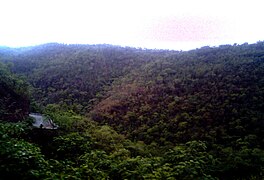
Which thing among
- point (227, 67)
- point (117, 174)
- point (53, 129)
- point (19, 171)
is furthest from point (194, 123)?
point (19, 171)

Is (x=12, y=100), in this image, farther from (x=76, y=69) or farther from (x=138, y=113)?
(x=76, y=69)

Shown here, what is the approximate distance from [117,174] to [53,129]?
14.5 feet

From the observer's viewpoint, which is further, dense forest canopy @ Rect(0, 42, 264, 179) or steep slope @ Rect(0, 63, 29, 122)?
steep slope @ Rect(0, 63, 29, 122)

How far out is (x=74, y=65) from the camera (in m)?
37.3

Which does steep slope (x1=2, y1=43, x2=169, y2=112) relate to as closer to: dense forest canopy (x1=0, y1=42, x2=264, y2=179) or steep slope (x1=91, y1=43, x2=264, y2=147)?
dense forest canopy (x1=0, y1=42, x2=264, y2=179)

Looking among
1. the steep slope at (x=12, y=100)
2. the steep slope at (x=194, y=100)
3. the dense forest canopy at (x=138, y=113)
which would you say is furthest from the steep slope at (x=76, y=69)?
the steep slope at (x=12, y=100)

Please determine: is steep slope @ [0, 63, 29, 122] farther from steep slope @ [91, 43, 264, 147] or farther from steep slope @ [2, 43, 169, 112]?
steep slope @ [2, 43, 169, 112]

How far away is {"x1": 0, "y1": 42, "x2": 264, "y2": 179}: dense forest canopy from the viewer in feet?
20.7

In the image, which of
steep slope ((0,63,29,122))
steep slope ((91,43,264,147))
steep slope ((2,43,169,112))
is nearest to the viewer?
steep slope ((0,63,29,122))

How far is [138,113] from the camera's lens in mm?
24859

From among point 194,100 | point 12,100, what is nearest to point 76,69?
point 194,100

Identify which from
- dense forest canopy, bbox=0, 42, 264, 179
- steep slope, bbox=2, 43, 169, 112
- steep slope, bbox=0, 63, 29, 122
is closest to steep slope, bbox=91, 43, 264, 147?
dense forest canopy, bbox=0, 42, 264, 179

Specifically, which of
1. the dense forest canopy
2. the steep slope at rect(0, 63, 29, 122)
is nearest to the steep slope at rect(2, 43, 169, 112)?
the dense forest canopy

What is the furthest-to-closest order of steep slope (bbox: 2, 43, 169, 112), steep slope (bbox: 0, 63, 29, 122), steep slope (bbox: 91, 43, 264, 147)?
steep slope (bbox: 2, 43, 169, 112), steep slope (bbox: 91, 43, 264, 147), steep slope (bbox: 0, 63, 29, 122)
